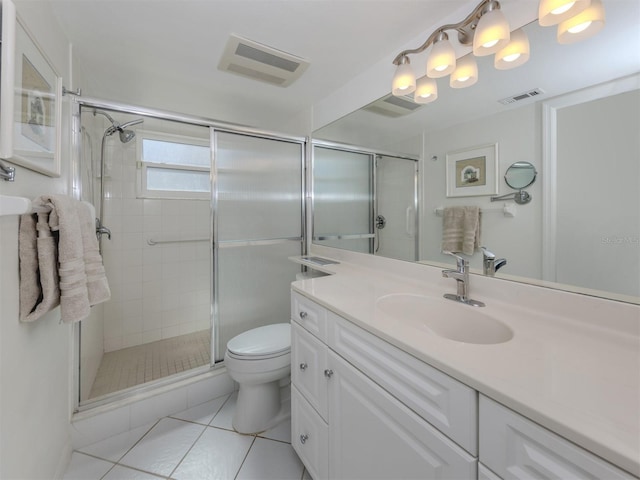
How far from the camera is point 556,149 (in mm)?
893

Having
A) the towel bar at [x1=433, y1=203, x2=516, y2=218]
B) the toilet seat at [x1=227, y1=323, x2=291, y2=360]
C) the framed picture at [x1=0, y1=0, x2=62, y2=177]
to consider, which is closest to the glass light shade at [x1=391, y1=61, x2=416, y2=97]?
the towel bar at [x1=433, y1=203, x2=516, y2=218]

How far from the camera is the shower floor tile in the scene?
5.65 ft

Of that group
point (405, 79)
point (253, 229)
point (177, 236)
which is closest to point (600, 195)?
point (405, 79)

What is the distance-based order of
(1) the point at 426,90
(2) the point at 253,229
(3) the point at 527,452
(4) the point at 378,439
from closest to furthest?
(3) the point at 527,452, (4) the point at 378,439, (1) the point at 426,90, (2) the point at 253,229

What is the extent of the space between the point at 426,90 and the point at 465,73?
0.63 feet

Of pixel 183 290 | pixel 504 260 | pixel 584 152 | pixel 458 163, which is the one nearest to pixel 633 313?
pixel 504 260

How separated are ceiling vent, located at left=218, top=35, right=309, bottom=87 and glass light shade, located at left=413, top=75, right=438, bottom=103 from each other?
2.37ft

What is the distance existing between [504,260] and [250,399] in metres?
1.46

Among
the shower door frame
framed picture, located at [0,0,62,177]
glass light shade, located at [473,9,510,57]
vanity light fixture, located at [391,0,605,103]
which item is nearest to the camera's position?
framed picture, located at [0,0,62,177]

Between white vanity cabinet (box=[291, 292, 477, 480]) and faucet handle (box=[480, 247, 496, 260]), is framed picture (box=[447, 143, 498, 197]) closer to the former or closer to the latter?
faucet handle (box=[480, 247, 496, 260])

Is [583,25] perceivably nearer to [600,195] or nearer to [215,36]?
[600,195]

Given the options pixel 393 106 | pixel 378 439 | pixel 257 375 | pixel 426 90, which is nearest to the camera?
pixel 378 439

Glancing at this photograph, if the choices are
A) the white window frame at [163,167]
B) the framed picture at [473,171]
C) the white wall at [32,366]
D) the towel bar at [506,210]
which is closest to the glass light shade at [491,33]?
the framed picture at [473,171]

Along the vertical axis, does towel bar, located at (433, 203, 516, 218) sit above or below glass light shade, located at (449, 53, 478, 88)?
below
